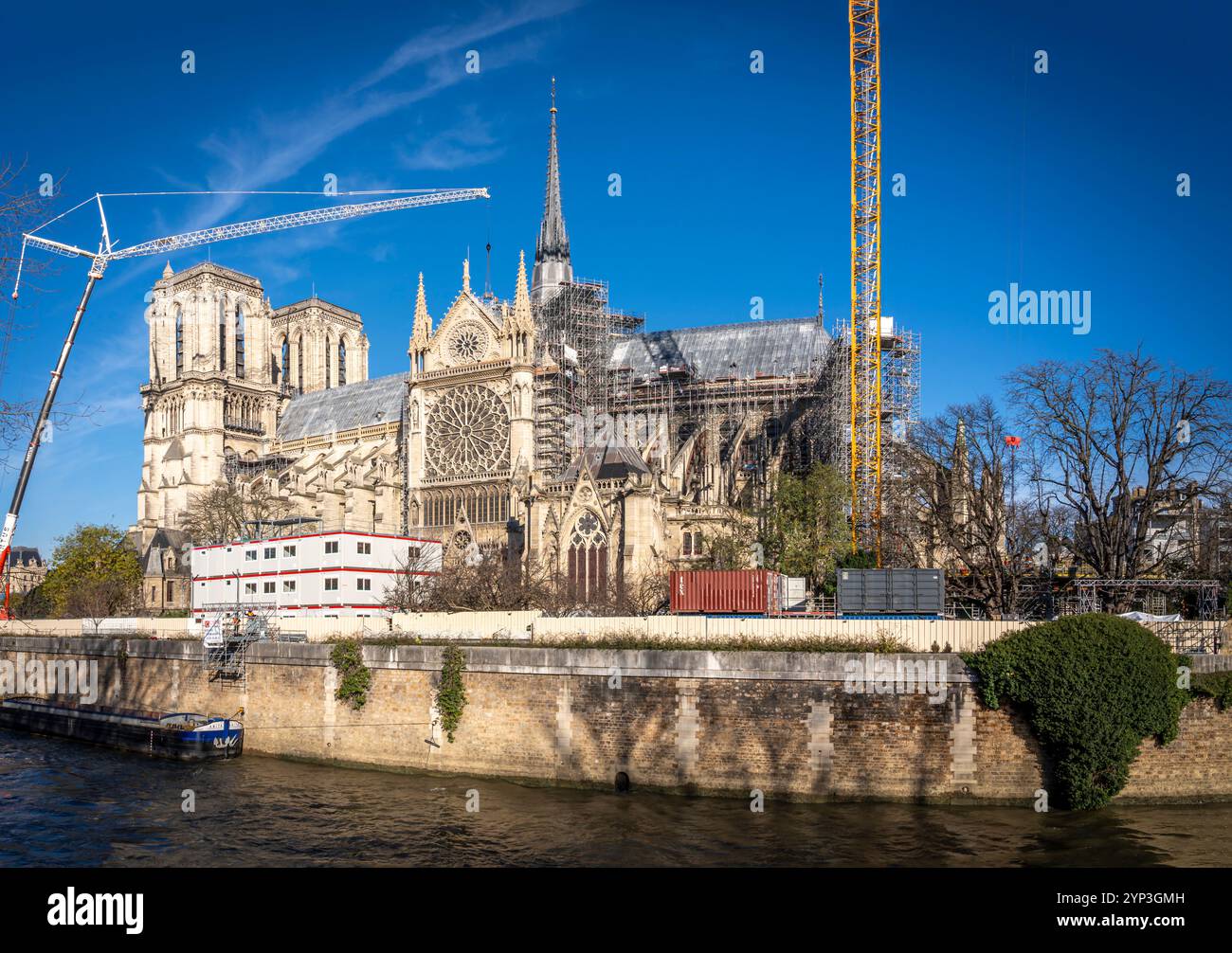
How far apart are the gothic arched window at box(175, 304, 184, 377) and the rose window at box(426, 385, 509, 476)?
4785 cm

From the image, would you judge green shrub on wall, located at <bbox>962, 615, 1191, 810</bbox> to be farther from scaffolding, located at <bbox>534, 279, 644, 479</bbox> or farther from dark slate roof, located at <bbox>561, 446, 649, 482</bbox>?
scaffolding, located at <bbox>534, 279, 644, 479</bbox>

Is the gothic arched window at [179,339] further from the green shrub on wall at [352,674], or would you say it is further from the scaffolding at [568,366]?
the green shrub on wall at [352,674]

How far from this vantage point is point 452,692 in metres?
33.8

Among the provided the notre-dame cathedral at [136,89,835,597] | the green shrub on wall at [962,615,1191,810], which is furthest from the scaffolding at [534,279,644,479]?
the green shrub on wall at [962,615,1191,810]

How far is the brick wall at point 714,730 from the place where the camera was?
92.9 ft

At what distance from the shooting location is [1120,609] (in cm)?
3700

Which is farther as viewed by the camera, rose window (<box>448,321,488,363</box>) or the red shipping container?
rose window (<box>448,321,488,363</box>)

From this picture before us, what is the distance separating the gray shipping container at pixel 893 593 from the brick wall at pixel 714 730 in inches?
214

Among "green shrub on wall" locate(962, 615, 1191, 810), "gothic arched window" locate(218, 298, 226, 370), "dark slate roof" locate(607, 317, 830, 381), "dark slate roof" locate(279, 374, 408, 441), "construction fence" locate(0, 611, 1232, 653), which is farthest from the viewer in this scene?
"gothic arched window" locate(218, 298, 226, 370)

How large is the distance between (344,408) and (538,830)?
79.9m

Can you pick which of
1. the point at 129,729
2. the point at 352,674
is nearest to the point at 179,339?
the point at 129,729

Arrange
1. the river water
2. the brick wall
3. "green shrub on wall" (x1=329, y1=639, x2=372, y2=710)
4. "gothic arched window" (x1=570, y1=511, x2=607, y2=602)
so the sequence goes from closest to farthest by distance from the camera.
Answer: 1. the river water
2. the brick wall
3. "green shrub on wall" (x1=329, y1=639, x2=372, y2=710)
4. "gothic arched window" (x1=570, y1=511, x2=607, y2=602)

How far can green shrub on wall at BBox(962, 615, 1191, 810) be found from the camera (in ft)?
89.4
